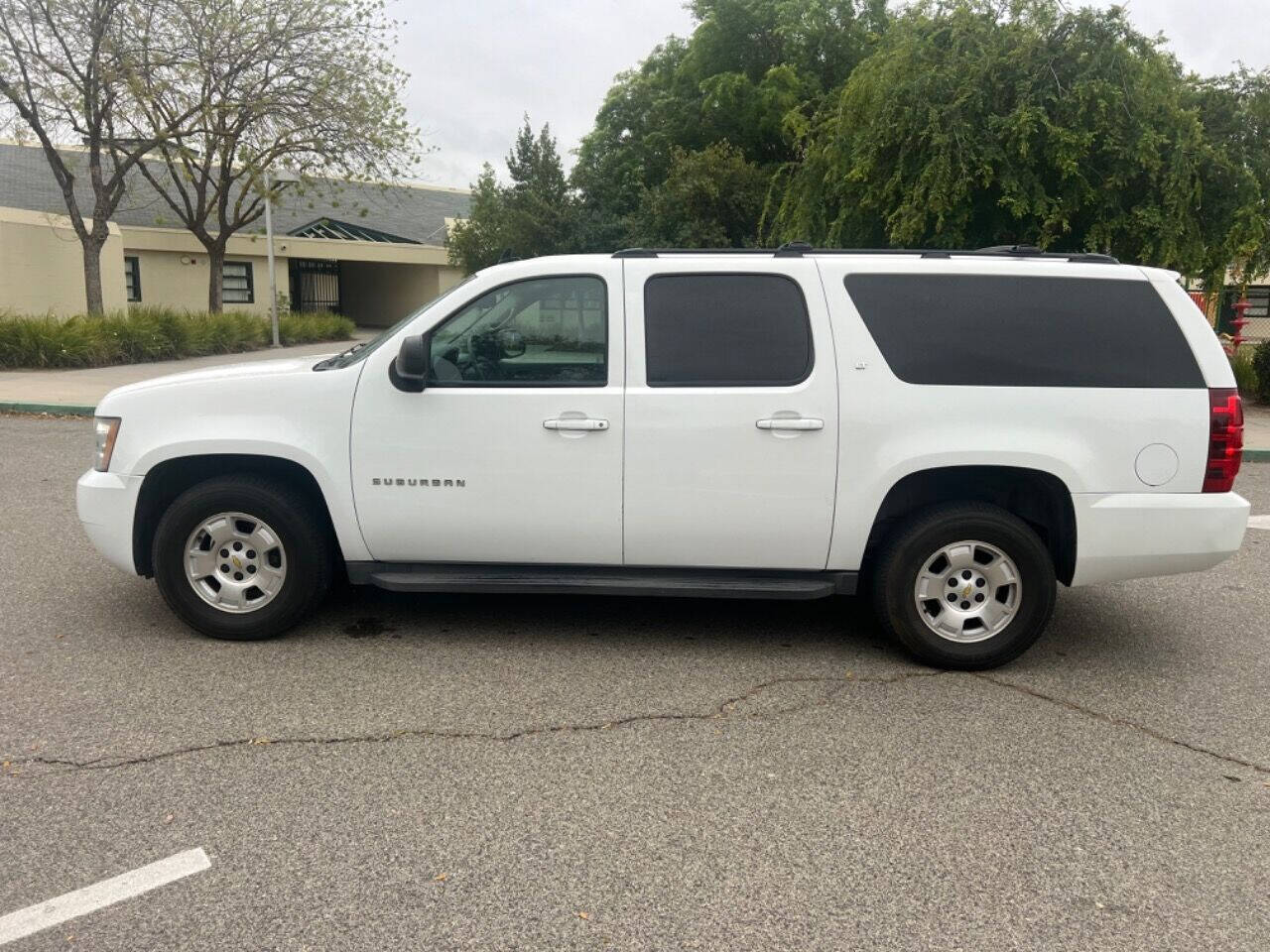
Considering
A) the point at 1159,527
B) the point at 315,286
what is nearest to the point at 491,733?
the point at 1159,527

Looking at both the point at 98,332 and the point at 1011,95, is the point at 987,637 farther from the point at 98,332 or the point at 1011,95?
the point at 98,332

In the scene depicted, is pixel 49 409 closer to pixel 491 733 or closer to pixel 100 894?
pixel 491 733

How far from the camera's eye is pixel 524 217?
127ft

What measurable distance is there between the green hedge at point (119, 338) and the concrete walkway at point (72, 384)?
12.5 inches

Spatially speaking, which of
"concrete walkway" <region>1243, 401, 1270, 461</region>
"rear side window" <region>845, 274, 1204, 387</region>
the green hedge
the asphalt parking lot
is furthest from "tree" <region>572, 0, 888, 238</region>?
the asphalt parking lot

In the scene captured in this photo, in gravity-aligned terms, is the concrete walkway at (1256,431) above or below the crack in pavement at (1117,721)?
above

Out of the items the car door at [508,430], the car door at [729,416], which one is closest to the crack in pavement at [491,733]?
the car door at [729,416]

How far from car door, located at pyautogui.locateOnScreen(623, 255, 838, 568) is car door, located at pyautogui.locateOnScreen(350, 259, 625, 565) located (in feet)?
0.43

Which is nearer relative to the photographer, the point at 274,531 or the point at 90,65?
the point at 274,531

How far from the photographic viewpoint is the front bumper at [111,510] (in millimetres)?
5129

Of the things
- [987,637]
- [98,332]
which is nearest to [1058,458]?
[987,637]

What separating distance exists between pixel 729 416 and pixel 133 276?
35.0m

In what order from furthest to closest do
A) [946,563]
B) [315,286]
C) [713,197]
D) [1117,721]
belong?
[315,286], [713,197], [946,563], [1117,721]

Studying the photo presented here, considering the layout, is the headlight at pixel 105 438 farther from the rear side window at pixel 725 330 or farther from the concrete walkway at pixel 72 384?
the concrete walkway at pixel 72 384
